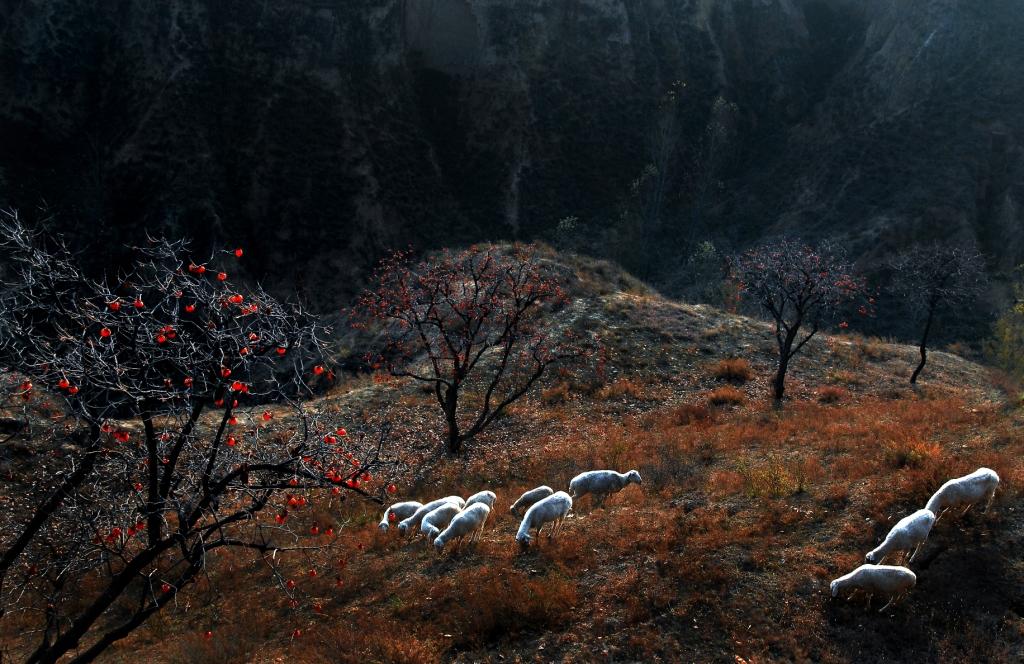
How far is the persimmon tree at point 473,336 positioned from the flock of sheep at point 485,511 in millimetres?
6310

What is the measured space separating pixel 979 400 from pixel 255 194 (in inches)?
1558

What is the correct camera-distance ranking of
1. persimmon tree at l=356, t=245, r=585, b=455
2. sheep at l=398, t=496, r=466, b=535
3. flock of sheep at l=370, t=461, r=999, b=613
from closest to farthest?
flock of sheep at l=370, t=461, r=999, b=613, sheep at l=398, t=496, r=466, b=535, persimmon tree at l=356, t=245, r=585, b=455

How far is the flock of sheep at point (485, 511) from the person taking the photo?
1230 centimetres

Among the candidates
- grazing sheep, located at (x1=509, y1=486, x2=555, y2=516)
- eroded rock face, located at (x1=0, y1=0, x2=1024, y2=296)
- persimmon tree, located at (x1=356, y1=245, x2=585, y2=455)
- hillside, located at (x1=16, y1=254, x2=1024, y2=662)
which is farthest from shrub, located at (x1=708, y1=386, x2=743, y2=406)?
eroded rock face, located at (x1=0, y1=0, x2=1024, y2=296)

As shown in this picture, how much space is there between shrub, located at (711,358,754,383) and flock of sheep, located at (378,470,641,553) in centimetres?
1288

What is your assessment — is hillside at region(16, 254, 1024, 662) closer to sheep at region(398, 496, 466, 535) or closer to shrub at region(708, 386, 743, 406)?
sheep at region(398, 496, 466, 535)

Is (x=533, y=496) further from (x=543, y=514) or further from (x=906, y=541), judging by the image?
(x=906, y=541)

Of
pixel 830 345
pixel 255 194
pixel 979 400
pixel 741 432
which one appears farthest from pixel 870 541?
pixel 255 194

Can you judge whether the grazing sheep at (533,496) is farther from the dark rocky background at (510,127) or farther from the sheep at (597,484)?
the dark rocky background at (510,127)

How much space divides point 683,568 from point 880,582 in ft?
8.85

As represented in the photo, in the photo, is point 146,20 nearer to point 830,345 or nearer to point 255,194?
point 255,194

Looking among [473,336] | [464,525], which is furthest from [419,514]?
[473,336]

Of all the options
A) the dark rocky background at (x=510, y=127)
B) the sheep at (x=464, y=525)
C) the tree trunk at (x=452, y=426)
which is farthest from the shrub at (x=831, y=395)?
the dark rocky background at (x=510, y=127)

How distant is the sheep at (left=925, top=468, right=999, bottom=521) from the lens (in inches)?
414
